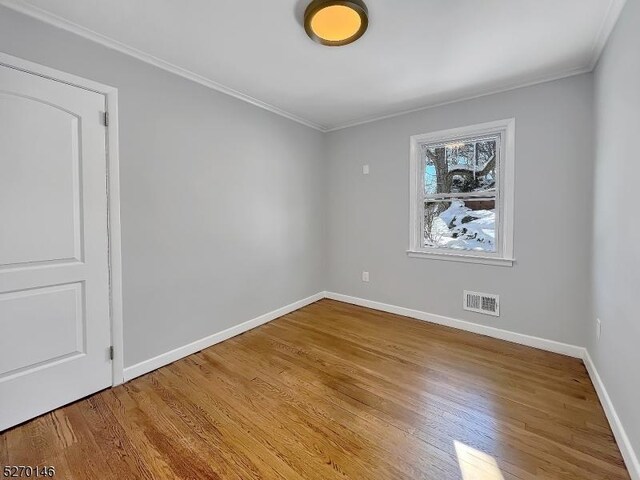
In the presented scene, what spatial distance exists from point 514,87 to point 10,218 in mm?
3874

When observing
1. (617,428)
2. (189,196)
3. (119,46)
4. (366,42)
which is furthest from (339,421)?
(119,46)

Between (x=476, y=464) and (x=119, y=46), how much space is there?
333 cm

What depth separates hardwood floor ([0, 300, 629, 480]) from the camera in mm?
1437

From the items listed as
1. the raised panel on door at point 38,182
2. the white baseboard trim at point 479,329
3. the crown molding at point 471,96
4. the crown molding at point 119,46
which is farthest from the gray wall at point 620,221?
Result: the raised panel on door at point 38,182

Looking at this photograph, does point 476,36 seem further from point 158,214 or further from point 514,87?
point 158,214

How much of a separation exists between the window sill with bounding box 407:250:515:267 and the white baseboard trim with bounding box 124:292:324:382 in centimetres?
160

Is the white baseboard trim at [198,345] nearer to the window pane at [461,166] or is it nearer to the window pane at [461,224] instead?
the window pane at [461,224]

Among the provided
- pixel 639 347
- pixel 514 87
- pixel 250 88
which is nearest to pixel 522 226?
pixel 514 87

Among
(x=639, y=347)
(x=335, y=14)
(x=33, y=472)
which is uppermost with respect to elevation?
(x=335, y=14)

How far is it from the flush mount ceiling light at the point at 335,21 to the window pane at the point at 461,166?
178 centimetres

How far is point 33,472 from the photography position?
139cm

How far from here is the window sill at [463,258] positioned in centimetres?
280

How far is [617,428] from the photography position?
1.56 meters

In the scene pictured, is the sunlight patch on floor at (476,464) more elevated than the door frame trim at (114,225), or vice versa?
the door frame trim at (114,225)
